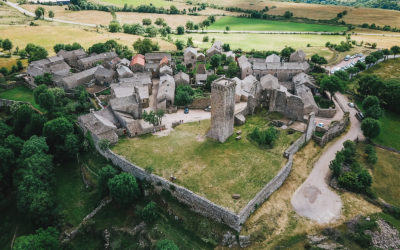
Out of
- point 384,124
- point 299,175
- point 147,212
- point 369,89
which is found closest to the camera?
point 147,212

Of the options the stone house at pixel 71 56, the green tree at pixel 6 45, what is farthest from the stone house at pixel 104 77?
the green tree at pixel 6 45

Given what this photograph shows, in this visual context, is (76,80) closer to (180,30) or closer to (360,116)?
(360,116)

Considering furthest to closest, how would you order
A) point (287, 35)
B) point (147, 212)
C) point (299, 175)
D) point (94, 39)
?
point (287, 35) → point (94, 39) → point (299, 175) → point (147, 212)

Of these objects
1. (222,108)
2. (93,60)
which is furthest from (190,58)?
(222,108)

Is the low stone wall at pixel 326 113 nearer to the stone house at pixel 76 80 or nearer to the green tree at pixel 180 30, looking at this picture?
the stone house at pixel 76 80

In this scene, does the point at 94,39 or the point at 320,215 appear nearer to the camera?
the point at 320,215

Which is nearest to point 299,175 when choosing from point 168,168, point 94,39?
point 168,168

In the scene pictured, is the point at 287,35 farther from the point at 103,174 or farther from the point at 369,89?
the point at 103,174
